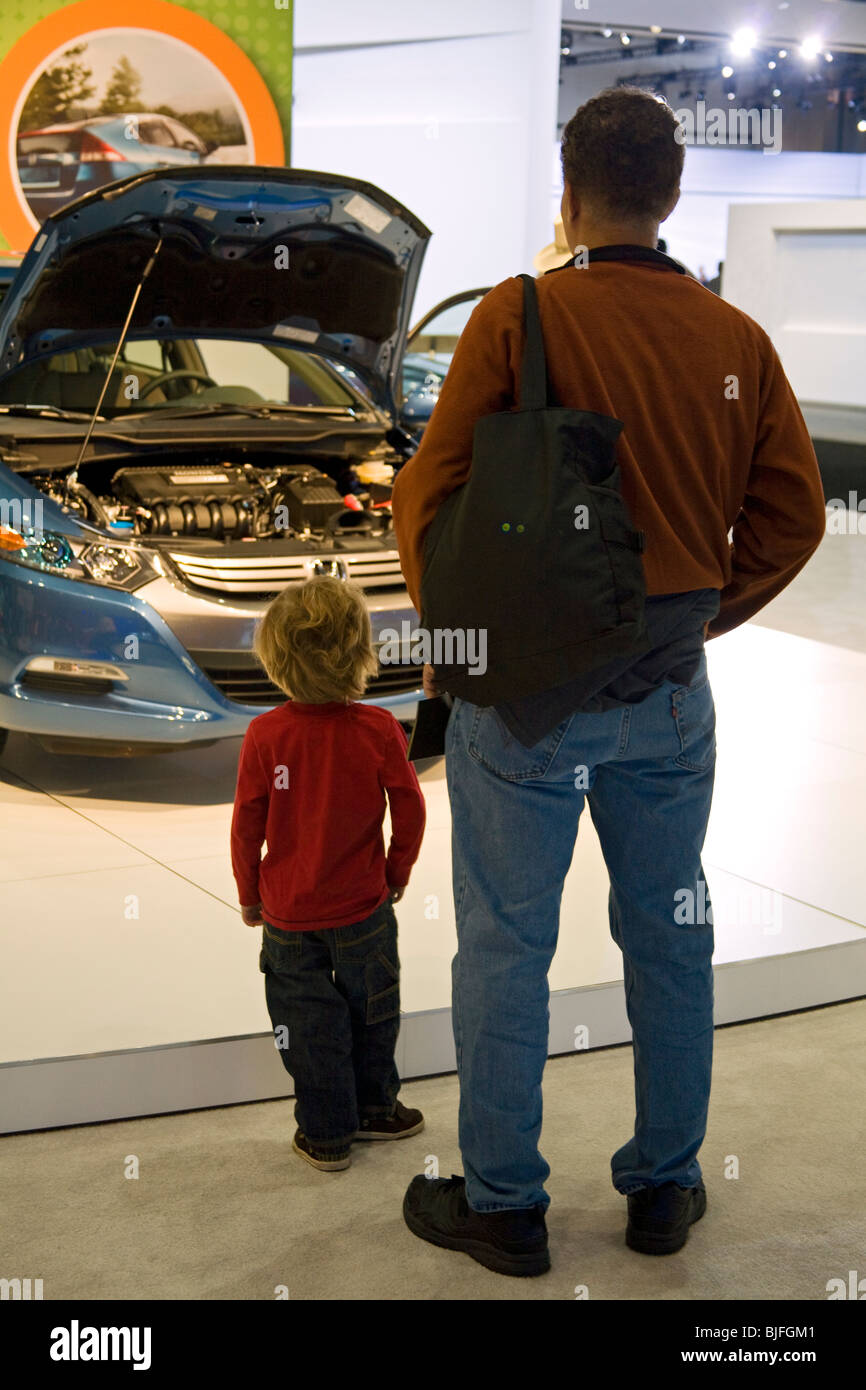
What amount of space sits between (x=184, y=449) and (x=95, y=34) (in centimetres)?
391

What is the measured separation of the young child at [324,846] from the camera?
85.7 inches

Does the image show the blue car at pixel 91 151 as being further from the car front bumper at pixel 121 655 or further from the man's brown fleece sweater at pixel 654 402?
the man's brown fleece sweater at pixel 654 402

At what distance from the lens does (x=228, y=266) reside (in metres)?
4.19

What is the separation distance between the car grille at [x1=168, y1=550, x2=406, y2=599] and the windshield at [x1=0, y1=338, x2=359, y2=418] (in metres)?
0.88

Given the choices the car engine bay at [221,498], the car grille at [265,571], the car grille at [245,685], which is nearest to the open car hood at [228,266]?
the car engine bay at [221,498]

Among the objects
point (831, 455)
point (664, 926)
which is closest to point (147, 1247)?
point (664, 926)

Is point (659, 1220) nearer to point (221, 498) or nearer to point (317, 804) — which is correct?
point (317, 804)

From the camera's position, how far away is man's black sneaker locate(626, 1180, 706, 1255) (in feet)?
6.71

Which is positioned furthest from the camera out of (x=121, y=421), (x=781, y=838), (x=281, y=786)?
(x=121, y=421)

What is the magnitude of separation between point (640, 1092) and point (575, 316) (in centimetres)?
106

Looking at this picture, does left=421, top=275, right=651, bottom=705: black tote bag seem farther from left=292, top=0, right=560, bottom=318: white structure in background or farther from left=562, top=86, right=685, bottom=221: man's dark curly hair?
left=292, top=0, right=560, bottom=318: white structure in background

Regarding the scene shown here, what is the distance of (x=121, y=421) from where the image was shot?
4277 mm

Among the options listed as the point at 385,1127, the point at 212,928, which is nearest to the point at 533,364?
Result: the point at 385,1127
